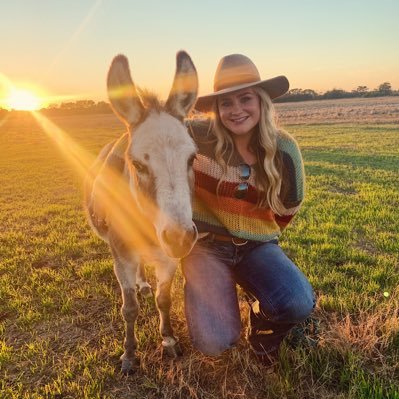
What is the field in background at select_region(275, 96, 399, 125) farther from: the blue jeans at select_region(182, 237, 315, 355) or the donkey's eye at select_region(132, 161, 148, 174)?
the donkey's eye at select_region(132, 161, 148, 174)

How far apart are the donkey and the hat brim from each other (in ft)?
1.48

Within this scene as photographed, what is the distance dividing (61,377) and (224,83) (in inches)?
127

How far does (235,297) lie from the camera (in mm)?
3672

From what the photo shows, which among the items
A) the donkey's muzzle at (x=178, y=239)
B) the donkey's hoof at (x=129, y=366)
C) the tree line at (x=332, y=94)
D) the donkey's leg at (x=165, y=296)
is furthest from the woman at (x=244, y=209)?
the tree line at (x=332, y=94)

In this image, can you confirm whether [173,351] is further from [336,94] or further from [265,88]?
[336,94]

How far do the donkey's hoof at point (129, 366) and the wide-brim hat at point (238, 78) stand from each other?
8.80 feet

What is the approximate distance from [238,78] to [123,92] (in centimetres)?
129

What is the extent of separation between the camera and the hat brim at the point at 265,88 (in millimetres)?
3570

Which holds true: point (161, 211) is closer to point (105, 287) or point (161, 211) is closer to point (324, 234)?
point (105, 287)

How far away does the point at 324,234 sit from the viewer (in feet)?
21.9

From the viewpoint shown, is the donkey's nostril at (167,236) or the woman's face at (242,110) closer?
the donkey's nostril at (167,236)

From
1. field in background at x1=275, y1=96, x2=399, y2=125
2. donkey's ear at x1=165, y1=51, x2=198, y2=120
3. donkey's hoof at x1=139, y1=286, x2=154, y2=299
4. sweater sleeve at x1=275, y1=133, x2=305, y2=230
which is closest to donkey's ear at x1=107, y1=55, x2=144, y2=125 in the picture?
donkey's ear at x1=165, y1=51, x2=198, y2=120

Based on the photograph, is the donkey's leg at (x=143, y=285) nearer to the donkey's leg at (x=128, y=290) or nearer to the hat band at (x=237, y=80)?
the donkey's leg at (x=128, y=290)

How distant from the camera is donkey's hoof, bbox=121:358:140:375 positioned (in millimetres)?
3400
